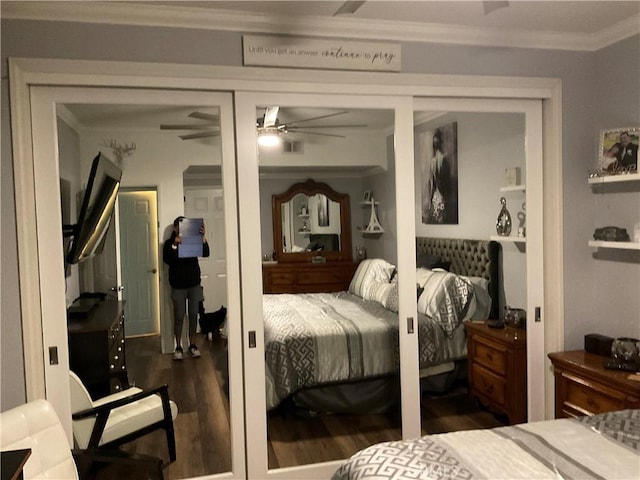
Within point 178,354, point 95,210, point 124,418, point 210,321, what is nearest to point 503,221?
point 210,321

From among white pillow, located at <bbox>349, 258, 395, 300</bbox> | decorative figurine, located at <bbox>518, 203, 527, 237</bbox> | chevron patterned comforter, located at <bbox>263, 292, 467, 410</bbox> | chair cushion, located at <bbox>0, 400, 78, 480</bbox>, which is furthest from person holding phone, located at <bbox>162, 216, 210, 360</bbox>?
decorative figurine, located at <bbox>518, 203, 527, 237</bbox>

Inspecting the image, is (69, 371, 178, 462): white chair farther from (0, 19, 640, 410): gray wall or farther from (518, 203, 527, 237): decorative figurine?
(518, 203, 527, 237): decorative figurine

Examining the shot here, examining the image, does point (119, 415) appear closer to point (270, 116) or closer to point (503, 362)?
point (270, 116)

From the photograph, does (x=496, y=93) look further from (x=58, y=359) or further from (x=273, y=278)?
(x=58, y=359)

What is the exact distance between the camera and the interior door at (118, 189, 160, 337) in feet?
8.32

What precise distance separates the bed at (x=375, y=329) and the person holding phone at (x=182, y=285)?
19.8 inches

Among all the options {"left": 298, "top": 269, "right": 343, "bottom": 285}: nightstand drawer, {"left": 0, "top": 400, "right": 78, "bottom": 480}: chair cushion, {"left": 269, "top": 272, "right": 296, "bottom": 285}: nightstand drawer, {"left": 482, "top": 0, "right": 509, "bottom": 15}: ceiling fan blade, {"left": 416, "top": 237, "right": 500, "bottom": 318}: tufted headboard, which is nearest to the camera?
{"left": 482, "top": 0, "right": 509, "bottom": 15}: ceiling fan blade

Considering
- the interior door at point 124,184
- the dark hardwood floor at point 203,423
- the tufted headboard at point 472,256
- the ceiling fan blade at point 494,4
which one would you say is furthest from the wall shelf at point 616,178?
the interior door at point 124,184

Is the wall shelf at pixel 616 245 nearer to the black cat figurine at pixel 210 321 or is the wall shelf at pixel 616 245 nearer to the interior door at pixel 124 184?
the interior door at pixel 124 184

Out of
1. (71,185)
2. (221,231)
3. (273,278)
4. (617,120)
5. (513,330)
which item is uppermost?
(617,120)

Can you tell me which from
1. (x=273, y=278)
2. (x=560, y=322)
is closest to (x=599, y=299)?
(x=560, y=322)

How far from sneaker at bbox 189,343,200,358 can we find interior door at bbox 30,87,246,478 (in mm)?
184

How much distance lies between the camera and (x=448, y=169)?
2.94 meters

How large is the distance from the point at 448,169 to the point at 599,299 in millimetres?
1177
